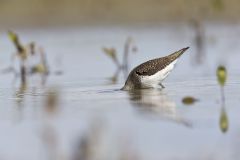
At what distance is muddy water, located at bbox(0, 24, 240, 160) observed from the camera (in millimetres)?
6422

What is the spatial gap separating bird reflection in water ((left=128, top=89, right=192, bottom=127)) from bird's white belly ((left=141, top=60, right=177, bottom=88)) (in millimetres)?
195

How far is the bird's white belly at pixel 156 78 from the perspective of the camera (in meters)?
10.8

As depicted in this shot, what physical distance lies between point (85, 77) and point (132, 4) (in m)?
8.29

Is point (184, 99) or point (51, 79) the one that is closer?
point (184, 99)

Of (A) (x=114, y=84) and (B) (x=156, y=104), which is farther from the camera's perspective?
(A) (x=114, y=84)

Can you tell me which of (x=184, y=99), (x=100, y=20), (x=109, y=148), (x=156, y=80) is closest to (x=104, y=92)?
(x=156, y=80)

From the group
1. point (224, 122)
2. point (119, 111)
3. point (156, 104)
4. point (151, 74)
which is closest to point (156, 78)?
point (151, 74)

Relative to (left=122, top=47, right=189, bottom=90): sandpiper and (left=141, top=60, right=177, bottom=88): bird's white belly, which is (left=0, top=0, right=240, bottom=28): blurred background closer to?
(left=122, top=47, right=189, bottom=90): sandpiper

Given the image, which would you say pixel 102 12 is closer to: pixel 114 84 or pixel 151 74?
pixel 114 84

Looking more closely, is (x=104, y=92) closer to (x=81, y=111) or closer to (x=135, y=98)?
(x=135, y=98)

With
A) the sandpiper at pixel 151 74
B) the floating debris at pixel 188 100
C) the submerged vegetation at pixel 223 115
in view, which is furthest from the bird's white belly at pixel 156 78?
the floating debris at pixel 188 100

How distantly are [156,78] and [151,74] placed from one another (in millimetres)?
147

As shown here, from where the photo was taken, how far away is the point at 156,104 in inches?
355

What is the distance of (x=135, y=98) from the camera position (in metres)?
9.74
